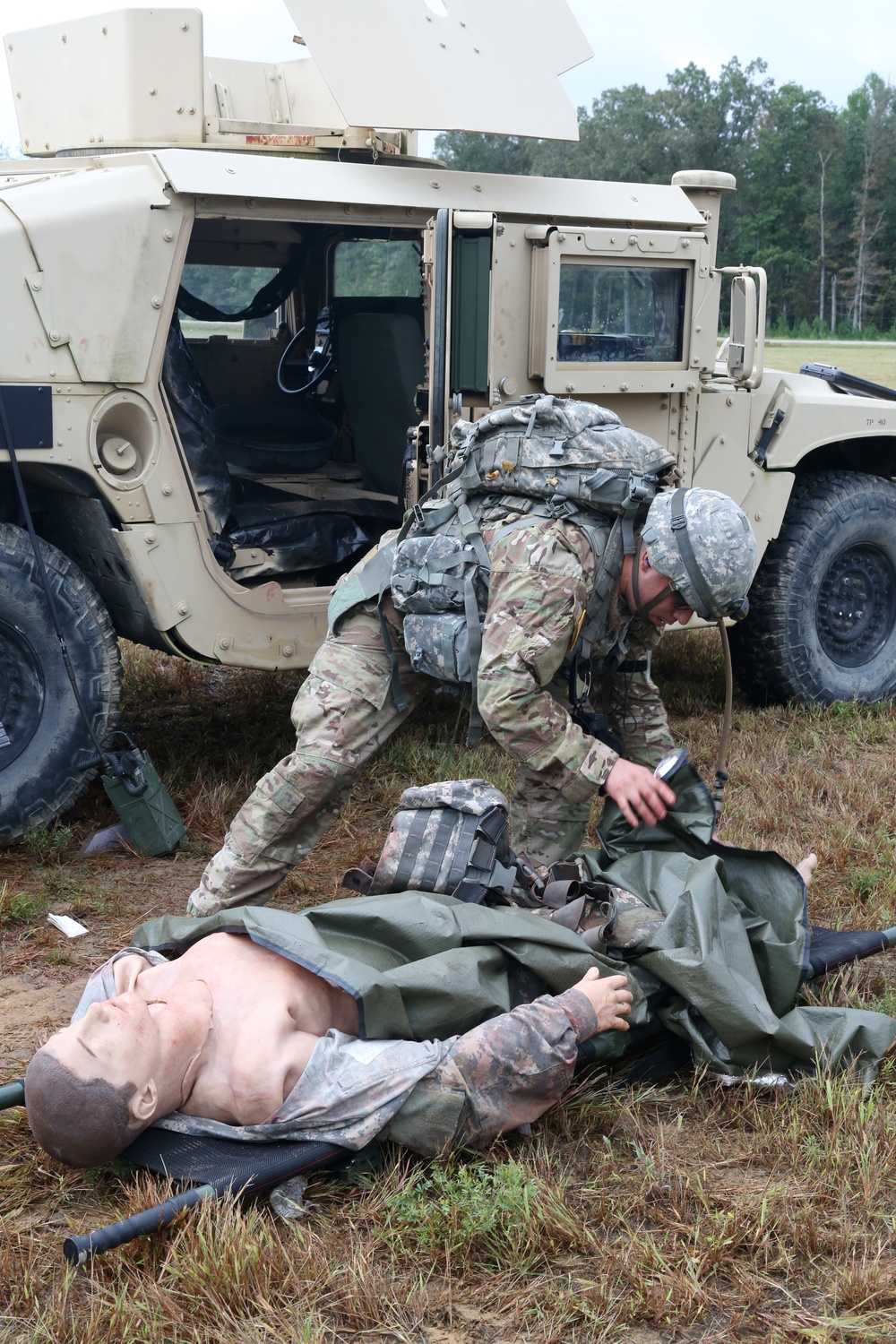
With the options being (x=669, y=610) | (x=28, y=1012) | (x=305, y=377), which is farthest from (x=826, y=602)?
(x=28, y=1012)

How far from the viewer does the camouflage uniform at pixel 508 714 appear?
3.26 m

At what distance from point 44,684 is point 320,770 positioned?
3.67ft

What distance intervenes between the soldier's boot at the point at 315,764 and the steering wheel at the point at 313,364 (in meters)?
2.31

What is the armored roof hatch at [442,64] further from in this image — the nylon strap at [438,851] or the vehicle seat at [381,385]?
the nylon strap at [438,851]

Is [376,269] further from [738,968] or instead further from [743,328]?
[738,968]

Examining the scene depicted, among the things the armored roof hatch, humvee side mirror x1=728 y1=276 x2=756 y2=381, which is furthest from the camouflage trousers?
humvee side mirror x1=728 y1=276 x2=756 y2=381

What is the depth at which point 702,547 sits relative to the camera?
320 cm

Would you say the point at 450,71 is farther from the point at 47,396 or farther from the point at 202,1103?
the point at 202,1103

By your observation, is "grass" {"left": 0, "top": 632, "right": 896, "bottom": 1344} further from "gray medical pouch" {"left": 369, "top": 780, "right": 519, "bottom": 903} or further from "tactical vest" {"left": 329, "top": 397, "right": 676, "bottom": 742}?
"tactical vest" {"left": 329, "top": 397, "right": 676, "bottom": 742}

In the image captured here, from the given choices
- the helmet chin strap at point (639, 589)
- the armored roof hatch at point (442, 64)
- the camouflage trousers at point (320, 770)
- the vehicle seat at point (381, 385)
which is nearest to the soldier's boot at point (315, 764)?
the camouflage trousers at point (320, 770)

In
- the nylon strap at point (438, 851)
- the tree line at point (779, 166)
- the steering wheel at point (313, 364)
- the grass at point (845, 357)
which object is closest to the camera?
the nylon strap at point (438, 851)

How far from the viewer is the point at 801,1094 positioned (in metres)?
2.85

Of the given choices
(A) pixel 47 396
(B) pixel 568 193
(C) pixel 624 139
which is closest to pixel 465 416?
(B) pixel 568 193

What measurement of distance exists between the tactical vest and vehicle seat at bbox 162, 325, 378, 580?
1.05m
